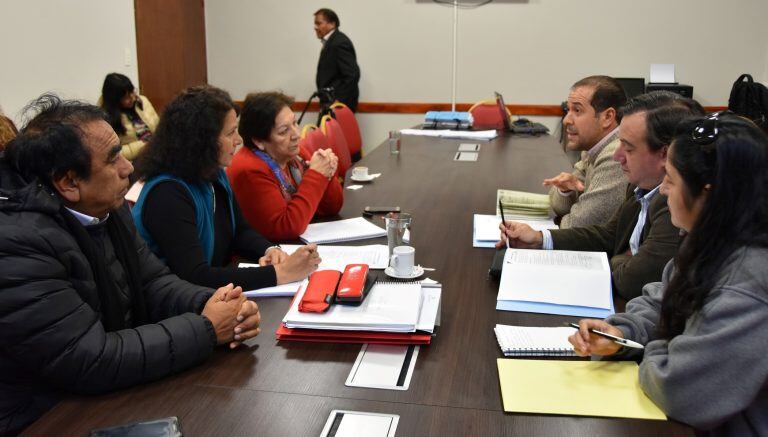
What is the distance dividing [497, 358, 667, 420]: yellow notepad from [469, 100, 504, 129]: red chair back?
399cm

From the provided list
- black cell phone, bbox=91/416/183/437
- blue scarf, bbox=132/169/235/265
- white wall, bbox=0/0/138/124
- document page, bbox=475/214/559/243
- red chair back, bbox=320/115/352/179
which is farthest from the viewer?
white wall, bbox=0/0/138/124

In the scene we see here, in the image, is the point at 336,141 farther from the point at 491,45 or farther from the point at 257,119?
the point at 491,45

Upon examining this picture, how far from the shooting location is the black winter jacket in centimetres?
121

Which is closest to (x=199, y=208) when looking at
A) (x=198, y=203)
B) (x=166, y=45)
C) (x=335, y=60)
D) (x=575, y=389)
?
(x=198, y=203)

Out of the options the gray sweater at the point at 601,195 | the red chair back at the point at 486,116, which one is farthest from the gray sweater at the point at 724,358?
the red chair back at the point at 486,116

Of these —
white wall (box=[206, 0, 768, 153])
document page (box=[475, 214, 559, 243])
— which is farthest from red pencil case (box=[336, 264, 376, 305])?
white wall (box=[206, 0, 768, 153])

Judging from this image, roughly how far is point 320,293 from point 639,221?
97 cm

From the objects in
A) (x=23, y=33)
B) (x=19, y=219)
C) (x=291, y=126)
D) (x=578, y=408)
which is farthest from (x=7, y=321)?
(x=23, y=33)

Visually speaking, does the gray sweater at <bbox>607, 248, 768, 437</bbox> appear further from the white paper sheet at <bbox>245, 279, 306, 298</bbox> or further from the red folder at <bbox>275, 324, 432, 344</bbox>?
the white paper sheet at <bbox>245, 279, 306, 298</bbox>

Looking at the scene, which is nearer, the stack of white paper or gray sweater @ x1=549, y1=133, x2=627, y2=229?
the stack of white paper

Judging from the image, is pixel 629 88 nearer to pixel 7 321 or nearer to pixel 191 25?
pixel 191 25

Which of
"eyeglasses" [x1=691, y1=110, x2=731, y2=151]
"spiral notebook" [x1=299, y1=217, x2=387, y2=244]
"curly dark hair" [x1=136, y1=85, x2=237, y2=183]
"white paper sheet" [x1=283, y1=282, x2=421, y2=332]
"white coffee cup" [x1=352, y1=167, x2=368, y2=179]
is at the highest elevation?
"eyeglasses" [x1=691, y1=110, x2=731, y2=151]

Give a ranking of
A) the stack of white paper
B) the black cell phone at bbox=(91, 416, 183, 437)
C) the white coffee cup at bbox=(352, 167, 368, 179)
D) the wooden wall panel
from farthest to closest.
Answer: the wooden wall panel, the white coffee cup at bbox=(352, 167, 368, 179), the stack of white paper, the black cell phone at bbox=(91, 416, 183, 437)

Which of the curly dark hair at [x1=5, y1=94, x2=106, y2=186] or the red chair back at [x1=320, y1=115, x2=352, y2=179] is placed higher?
the curly dark hair at [x1=5, y1=94, x2=106, y2=186]
